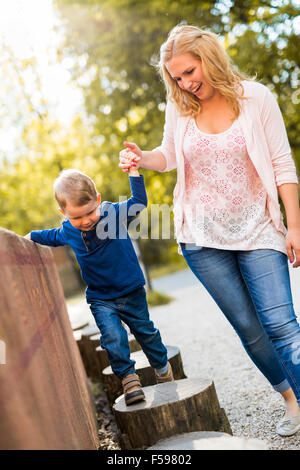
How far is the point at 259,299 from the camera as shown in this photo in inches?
110

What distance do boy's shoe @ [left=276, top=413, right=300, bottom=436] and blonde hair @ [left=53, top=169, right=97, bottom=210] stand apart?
169cm

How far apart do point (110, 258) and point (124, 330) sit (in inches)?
17.4

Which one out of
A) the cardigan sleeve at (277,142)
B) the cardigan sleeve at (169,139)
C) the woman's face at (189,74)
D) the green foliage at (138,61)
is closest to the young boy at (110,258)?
the cardigan sleeve at (169,139)

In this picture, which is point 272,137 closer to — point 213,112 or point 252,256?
point 213,112

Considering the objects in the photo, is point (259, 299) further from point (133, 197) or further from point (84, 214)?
point (84, 214)

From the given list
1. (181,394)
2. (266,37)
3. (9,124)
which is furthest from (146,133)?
(181,394)

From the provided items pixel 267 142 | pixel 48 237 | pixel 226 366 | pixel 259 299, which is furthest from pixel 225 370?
pixel 267 142

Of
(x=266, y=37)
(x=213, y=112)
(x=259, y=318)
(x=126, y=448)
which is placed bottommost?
(x=126, y=448)

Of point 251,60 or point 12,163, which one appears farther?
point 12,163

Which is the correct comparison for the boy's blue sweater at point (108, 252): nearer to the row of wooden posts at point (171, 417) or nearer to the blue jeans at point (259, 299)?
the blue jeans at point (259, 299)

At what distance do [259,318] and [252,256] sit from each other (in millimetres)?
320

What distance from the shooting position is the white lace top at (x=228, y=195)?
2846 millimetres

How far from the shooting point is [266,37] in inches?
426

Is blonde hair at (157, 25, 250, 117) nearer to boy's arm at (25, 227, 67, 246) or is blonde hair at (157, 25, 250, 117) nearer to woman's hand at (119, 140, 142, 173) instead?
woman's hand at (119, 140, 142, 173)
